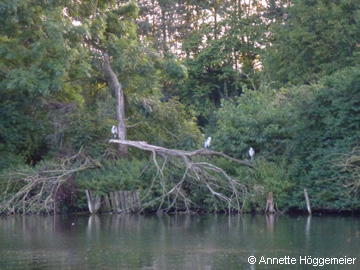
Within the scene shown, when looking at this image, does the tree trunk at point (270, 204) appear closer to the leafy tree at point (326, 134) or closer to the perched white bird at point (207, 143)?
the leafy tree at point (326, 134)

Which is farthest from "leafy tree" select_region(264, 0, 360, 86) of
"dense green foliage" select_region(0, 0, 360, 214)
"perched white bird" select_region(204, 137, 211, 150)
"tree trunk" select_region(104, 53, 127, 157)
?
"tree trunk" select_region(104, 53, 127, 157)

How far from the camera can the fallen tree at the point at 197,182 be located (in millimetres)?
23344

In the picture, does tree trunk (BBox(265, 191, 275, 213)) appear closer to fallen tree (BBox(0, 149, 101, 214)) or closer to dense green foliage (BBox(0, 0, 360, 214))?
dense green foliage (BBox(0, 0, 360, 214))

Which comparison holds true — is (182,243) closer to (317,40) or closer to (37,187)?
(37,187)

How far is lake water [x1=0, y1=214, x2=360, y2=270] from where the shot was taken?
41.1 feet

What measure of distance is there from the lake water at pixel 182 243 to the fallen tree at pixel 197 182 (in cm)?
114

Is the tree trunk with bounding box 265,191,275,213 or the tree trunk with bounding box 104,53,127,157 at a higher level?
the tree trunk with bounding box 104,53,127,157

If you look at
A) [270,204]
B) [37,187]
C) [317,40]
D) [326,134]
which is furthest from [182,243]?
[317,40]

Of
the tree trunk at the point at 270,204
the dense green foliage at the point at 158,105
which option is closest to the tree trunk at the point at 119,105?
the dense green foliage at the point at 158,105

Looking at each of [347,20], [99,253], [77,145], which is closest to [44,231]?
[99,253]

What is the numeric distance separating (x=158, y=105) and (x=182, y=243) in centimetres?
1401

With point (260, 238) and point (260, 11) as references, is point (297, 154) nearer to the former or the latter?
point (260, 238)

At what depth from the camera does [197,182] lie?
23891 millimetres

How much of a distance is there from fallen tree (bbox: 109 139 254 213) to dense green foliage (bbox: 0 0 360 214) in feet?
1.18
